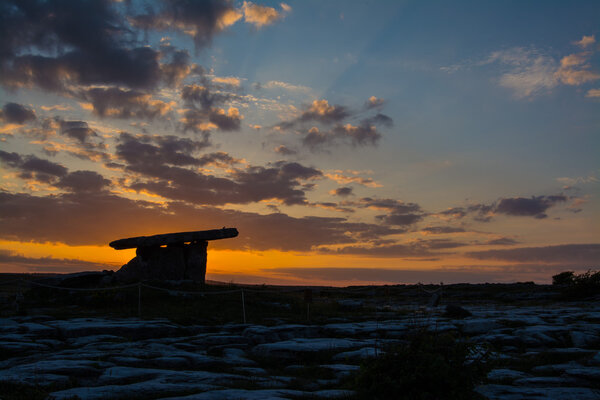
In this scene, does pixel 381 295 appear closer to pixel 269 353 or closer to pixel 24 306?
pixel 24 306

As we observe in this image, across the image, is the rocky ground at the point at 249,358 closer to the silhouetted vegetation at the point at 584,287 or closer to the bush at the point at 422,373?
the bush at the point at 422,373

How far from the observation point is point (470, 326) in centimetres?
1722

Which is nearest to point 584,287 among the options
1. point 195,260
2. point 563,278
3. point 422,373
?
point 563,278

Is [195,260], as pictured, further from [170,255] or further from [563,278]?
[563,278]

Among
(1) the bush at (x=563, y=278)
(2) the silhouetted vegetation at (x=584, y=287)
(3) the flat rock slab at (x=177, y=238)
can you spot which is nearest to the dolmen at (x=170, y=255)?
(3) the flat rock slab at (x=177, y=238)

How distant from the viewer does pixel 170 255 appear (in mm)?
31625

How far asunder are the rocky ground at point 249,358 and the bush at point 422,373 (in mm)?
516

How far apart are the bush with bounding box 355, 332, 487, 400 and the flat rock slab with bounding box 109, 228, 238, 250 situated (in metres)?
25.0

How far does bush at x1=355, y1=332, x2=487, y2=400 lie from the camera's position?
6.88m

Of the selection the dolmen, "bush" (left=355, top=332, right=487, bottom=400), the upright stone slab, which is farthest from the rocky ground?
the upright stone slab

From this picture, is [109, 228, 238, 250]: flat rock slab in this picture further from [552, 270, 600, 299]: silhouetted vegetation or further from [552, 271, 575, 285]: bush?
[552, 271, 575, 285]: bush

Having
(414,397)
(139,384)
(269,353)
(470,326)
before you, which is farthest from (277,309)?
(414,397)

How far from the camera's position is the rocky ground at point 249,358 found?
8492 millimetres

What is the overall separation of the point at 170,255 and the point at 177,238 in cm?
129
